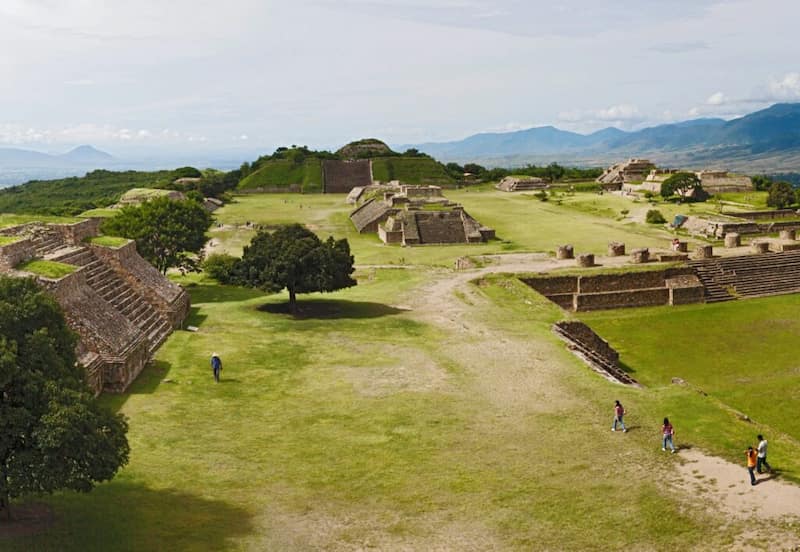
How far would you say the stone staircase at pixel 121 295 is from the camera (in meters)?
25.4

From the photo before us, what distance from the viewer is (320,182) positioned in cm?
10569

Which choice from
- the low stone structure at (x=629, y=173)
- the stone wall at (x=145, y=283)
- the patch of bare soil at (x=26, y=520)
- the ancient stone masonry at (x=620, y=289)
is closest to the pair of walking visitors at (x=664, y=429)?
the patch of bare soil at (x=26, y=520)

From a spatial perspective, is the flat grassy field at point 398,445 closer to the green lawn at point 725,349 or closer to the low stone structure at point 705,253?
the green lawn at point 725,349

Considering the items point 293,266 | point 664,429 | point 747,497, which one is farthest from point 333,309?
point 747,497

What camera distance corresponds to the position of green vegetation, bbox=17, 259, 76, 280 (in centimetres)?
2223

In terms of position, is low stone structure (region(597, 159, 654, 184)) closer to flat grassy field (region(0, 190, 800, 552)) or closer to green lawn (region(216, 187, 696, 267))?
green lawn (region(216, 187, 696, 267))

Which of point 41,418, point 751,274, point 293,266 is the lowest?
point 751,274

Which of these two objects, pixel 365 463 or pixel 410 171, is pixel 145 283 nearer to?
pixel 365 463

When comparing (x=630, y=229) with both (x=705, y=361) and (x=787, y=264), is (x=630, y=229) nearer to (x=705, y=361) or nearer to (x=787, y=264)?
(x=787, y=264)

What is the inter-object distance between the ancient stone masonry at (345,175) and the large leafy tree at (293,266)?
234ft

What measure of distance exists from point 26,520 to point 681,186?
7043 centimetres

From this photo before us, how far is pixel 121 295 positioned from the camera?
2662cm

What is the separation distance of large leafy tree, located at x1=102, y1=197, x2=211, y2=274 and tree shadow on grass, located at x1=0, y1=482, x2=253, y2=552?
24373 mm

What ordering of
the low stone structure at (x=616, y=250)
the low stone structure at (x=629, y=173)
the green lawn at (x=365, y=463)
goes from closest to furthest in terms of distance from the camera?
the green lawn at (x=365, y=463), the low stone structure at (x=616, y=250), the low stone structure at (x=629, y=173)
